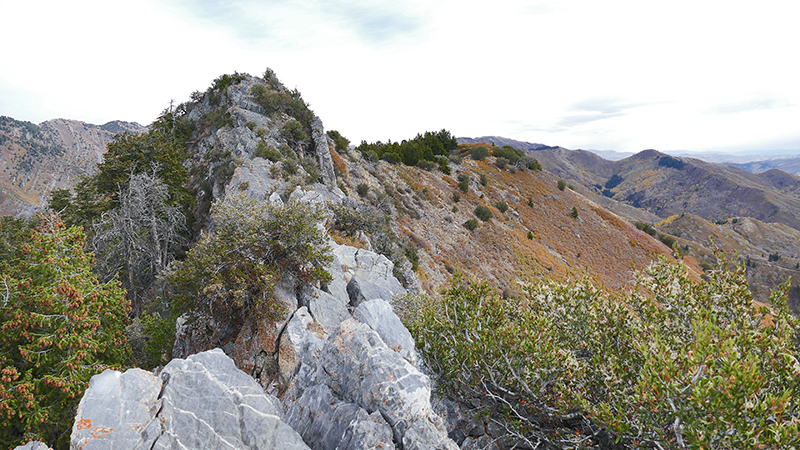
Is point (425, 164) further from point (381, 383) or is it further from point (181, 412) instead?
point (181, 412)

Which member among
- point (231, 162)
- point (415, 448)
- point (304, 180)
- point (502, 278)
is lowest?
point (502, 278)

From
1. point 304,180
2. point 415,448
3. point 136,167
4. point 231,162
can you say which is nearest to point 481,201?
point 304,180

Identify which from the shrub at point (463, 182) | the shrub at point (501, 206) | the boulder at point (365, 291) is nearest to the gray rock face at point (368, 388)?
the boulder at point (365, 291)

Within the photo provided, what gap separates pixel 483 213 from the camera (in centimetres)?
3941

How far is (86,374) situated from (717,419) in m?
13.7

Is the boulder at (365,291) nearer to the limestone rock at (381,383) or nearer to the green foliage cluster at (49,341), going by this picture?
the limestone rock at (381,383)

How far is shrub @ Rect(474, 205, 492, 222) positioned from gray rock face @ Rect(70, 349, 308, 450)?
35081mm

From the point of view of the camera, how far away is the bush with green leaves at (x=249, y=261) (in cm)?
930

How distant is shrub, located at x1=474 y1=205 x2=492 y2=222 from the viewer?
1551 inches

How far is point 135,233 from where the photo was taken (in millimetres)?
16375

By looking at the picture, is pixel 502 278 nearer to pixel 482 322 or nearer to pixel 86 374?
pixel 482 322

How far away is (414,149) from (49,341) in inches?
1728

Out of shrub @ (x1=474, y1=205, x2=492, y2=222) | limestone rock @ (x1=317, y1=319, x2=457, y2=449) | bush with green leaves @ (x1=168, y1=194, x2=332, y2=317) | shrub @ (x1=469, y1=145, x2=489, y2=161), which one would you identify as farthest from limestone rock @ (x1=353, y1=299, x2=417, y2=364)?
shrub @ (x1=469, y1=145, x2=489, y2=161)

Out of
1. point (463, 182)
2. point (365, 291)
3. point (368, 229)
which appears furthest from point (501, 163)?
point (365, 291)
